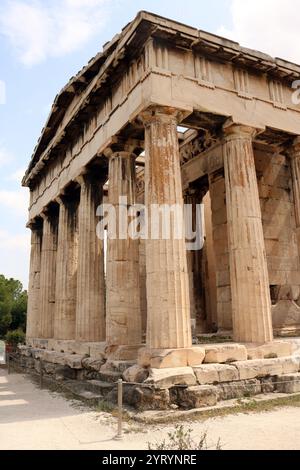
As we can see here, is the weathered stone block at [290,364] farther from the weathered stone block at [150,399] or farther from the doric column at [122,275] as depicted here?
the doric column at [122,275]

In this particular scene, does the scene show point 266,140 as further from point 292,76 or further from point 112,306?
point 112,306

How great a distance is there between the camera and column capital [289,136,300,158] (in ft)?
41.6

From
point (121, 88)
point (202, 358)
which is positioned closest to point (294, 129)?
point (121, 88)

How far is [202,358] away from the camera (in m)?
8.99

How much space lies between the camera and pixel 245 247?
10.6 meters

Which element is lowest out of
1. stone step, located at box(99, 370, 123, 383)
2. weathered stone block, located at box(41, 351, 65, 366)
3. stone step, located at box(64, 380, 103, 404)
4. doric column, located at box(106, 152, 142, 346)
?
stone step, located at box(64, 380, 103, 404)

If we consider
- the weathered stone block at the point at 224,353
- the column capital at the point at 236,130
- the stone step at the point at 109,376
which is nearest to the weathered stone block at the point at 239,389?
the weathered stone block at the point at 224,353

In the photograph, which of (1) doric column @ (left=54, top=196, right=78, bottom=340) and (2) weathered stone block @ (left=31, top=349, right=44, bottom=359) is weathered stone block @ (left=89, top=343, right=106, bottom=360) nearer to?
(1) doric column @ (left=54, top=196, right=78, bottom=340)

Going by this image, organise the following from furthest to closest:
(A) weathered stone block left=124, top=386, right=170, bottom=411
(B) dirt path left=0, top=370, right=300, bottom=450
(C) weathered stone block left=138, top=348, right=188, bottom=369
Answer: (C) weathered stone block left=138, top=348, right=188, bottom=369 < (A) weathered stone block left=124, top=386, right=170, bottom=411 < (B) dirt path left=0, top=370, right=300, bottom=450

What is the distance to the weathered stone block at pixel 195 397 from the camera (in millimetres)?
8070

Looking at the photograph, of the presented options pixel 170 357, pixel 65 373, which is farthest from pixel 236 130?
pixel 65 373

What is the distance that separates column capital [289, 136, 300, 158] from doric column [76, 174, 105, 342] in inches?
258

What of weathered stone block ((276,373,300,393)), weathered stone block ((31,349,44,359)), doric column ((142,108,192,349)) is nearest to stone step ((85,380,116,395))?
doric column ((142,108,192,349))

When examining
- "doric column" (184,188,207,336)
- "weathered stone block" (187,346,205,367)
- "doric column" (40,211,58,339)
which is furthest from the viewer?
"doric column" (40,211,58,339)
